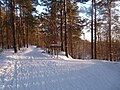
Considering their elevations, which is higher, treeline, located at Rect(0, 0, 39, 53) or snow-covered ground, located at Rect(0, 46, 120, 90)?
treeline, located at Rect(0, 0, 39, 53)

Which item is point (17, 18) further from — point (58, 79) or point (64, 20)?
point (58, 79)

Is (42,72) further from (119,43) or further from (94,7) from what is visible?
(119,43)

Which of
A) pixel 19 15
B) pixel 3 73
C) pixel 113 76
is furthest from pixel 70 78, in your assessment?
pixel 19 15

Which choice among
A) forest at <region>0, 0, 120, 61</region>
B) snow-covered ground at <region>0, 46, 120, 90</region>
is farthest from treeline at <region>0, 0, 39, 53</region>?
snow-covered ground at <region>0, 46, 120, 90</region>

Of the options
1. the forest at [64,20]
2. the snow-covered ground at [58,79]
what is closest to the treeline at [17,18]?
the forest at [64,20]

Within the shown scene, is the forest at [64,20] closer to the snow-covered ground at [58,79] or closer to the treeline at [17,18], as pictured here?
the treeline at [17,18]

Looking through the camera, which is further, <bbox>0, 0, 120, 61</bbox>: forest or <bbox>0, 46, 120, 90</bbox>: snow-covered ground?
<bbox>0, 0, 120, 61</bbox>: forest

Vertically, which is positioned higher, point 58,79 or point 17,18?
point 17,18

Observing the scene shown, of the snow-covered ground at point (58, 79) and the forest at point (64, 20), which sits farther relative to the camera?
the forest at point (64, 20)

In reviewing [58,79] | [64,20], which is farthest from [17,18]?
Result: [58,79]

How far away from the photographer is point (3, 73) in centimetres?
1176

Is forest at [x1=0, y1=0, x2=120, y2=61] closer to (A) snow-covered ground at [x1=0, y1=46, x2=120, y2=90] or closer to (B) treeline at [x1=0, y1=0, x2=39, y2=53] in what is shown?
(B) treeline at [x1=0, y1=0, x2=39, y2=53]

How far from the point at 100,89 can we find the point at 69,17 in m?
26.5

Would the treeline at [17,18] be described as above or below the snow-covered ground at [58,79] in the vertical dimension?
above
